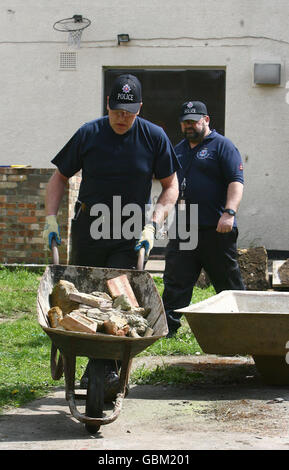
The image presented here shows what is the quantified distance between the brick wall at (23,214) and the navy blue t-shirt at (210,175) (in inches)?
138

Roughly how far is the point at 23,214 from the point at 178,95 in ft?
11.0

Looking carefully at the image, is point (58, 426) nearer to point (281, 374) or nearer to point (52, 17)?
point (281, 374)

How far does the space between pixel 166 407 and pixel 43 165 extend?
794 centimetres

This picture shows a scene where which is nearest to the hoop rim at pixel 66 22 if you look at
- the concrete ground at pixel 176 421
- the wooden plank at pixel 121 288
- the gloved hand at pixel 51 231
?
the concrete ground at pixel 176 421

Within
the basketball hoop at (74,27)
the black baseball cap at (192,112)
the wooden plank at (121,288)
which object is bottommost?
the wooden plank at (121,288)

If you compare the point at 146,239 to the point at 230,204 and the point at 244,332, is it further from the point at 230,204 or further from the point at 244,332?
the point at 230,204

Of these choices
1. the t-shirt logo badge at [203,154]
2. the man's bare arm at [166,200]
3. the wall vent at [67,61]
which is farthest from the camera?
the wall vent at [67,61]

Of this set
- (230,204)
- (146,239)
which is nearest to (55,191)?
(146,239)

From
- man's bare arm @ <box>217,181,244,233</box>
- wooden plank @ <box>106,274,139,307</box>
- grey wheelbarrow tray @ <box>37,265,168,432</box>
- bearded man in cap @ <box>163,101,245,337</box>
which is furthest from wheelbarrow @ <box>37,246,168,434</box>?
bearded man in cap @ <box>163,101,245,337</box>

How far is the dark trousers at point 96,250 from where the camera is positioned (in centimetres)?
541

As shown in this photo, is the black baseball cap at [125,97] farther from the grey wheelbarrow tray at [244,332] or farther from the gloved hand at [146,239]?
the grey wheelbarrow tray at [244,332]

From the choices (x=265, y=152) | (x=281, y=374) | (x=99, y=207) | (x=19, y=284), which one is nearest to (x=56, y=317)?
(x=99, y=207)

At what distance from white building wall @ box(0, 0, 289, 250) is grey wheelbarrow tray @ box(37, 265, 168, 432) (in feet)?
23.9

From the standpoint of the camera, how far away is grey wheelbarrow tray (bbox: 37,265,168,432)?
14.3ft
